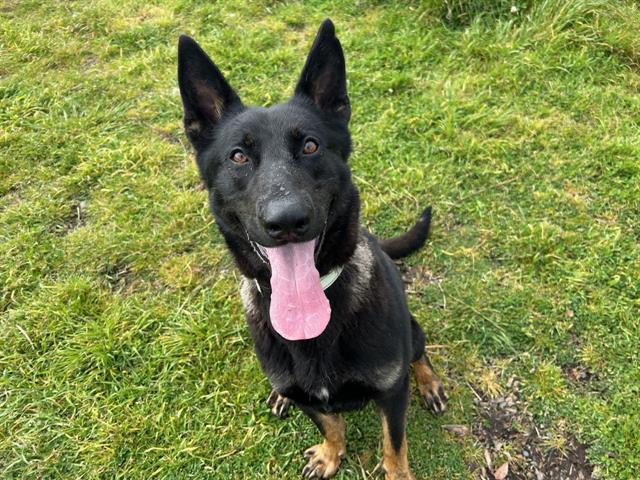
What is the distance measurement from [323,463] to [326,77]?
2248mm

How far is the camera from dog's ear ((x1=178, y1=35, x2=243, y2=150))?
233cm

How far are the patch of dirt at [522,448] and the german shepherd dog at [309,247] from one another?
593 millimetres

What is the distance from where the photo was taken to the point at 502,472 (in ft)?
9.11

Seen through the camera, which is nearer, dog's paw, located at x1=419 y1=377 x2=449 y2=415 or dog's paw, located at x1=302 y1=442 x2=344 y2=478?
dog's paw, located at x1=302 y1=442 x2=344 y2=478

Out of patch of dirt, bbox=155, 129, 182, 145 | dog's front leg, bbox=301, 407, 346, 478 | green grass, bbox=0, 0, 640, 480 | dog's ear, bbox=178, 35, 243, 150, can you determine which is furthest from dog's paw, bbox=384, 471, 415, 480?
patch of dirt, bbox=155, 129, 182, 145

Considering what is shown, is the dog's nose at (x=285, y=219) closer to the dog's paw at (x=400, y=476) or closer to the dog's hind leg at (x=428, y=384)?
the dog's hind leg at (x=428, y=384)

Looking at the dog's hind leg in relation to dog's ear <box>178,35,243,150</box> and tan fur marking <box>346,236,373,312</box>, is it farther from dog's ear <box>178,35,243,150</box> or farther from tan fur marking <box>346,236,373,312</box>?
dog's ear <box>178,35,243,150</box>

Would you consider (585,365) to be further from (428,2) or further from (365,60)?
(428,2)

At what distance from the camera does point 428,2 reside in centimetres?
546

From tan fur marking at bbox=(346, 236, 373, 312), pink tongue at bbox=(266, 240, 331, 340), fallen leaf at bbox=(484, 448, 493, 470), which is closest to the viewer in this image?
pink tongue at bbox=(266, 240, 331, 340)

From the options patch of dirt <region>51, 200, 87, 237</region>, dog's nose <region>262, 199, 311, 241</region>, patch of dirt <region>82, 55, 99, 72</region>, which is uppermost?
dog's nose <region>262, 199, 311, 241</region>

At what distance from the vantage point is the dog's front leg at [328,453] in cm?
276

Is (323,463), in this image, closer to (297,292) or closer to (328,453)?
(328,453)

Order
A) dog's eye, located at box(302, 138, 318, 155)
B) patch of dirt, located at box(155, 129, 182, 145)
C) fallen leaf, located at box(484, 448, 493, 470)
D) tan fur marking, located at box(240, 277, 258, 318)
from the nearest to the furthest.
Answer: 1. dog's eye, located at box(302, 138, 318, 155)
2. tan fur marking, located at box(240, 277, 258, 318)
3. fallen leaf, located at box(484, 448, 493, 470)
4. patch of dirt, located at box(155, 129, 182, 145)
